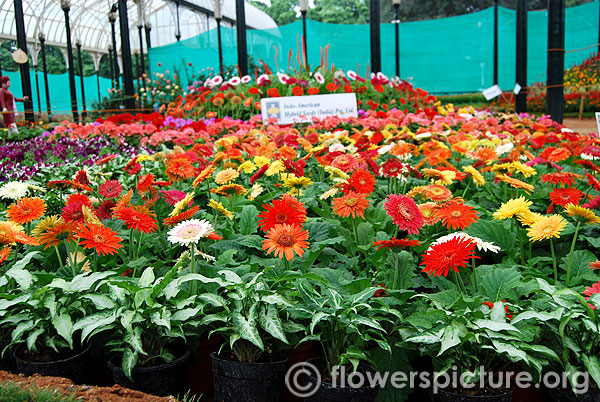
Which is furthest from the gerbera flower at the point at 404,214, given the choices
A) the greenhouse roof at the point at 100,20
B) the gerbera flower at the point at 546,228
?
the greenhouse roof at the point at 100,20

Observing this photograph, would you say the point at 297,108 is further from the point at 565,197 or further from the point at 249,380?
the point at 249,380

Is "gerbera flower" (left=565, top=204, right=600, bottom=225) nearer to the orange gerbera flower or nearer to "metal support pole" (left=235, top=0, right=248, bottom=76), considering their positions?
the orange gerbera flower

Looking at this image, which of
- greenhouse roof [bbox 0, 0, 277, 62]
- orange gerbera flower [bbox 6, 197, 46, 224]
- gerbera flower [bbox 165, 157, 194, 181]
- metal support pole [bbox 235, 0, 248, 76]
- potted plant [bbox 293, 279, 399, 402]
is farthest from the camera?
greenhouse roof [bbox 0, 0, 277, 62]

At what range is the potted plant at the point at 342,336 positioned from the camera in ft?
4.65

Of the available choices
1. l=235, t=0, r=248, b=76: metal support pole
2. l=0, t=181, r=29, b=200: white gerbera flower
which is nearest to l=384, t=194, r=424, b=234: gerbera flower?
l=0, t=181, r=29, b=200: white gerbera flower

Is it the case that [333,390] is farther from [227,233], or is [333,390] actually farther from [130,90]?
[130,90]

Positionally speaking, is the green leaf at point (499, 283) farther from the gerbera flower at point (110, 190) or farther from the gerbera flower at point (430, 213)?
the gerbera flower at point (110, 190)

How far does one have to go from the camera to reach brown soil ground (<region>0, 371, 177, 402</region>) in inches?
51.7

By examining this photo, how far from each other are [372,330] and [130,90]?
33.2 feet

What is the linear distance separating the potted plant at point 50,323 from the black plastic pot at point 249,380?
1.35 ft

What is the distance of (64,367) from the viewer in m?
1.55

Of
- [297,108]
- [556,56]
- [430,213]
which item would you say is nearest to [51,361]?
[430,213]

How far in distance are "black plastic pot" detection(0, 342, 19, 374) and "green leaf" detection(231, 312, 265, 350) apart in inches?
29.1

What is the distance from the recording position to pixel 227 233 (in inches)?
85.6
